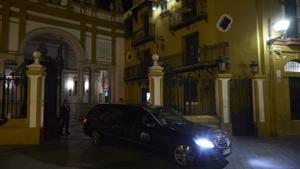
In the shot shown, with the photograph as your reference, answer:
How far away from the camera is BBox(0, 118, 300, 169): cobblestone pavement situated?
685cm

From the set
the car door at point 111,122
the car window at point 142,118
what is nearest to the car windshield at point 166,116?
the car window at point 142,118

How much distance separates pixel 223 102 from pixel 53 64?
796cm

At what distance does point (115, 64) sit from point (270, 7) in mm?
12382

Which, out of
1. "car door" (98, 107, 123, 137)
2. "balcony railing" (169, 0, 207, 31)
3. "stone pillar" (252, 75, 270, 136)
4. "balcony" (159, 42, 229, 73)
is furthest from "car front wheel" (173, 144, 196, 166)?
"balcony railing" (169, 0, 207, 31)

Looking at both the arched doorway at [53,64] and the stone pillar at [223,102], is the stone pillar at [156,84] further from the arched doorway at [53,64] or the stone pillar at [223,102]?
the arched doorway at [53,64]

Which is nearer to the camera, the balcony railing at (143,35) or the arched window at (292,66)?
the arched window at (292,66)

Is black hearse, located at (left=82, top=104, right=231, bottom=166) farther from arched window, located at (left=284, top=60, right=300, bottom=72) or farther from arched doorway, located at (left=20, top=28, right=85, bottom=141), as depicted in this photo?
arched window, located at (left=284, top=60, right=300, bottom=72)

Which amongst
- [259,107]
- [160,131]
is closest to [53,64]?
[160,131]

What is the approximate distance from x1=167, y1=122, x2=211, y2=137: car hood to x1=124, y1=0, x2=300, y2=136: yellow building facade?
334 cm

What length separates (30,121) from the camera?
32.3 ft

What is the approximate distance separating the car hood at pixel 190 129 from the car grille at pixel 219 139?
211 millimetres

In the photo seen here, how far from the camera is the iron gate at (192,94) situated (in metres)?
11.6

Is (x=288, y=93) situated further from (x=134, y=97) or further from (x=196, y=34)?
(x=134, y=97)

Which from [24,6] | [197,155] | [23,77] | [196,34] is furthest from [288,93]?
[24,6]
